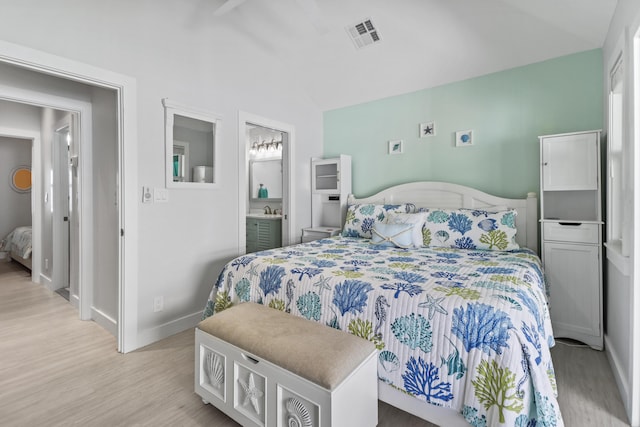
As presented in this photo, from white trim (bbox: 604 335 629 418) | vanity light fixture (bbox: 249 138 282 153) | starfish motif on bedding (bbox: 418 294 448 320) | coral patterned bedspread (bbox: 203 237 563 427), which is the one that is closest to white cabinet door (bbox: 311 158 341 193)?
vanity light fixture (bbox: 249 138 282 153)

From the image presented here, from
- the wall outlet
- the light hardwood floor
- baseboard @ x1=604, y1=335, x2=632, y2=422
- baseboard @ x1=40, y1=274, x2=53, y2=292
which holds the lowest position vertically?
the light hardwood floor

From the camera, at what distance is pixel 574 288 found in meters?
2.50

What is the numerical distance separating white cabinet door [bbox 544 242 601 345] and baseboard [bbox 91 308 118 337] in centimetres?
366

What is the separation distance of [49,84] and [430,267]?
131 inches

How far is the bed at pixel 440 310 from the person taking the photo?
4.11 feet

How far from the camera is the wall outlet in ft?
8.46

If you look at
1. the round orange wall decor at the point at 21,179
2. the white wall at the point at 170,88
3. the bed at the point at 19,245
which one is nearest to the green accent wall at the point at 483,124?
the white wall at the point at 170,88

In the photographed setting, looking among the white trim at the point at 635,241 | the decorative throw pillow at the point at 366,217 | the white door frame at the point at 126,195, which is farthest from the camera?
the decorative throw pillow at the point at 366,217

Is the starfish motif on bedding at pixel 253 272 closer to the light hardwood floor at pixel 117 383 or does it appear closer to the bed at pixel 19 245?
the light hardwood floor at pixel 117 383

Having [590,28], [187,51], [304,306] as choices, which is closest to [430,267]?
[304,306]

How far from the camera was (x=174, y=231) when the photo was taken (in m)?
2.69

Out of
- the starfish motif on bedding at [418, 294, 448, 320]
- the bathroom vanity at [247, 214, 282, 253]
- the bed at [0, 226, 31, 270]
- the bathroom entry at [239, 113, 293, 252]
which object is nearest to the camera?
the starfish motif on bedding at [418, 294, 448, 320]

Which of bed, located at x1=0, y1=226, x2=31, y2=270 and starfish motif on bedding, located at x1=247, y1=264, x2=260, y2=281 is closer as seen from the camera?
starfish motif on bedding, located at x1=247, y1=264, x2=260, y2=281

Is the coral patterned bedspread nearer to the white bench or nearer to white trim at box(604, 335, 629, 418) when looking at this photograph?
the white bench
